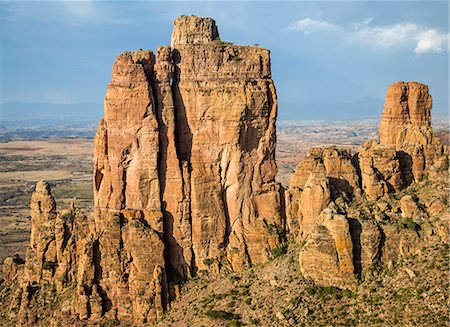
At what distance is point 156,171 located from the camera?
2137 inches

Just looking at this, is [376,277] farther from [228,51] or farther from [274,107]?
[228,51]

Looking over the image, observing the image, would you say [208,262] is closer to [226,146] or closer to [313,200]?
[226,146]

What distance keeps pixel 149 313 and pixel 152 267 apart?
4.39 metres

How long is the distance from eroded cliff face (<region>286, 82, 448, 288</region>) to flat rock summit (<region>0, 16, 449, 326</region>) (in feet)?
0.51

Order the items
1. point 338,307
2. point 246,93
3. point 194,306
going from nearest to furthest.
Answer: point 338,307
point 194,306
point 246,93

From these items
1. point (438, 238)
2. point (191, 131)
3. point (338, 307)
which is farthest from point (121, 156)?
point (438, 238)

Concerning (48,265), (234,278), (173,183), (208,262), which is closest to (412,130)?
(234,278)

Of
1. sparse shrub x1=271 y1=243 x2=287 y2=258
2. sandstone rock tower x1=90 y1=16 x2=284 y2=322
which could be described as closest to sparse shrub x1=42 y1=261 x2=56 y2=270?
sandstone rock tower x1=90 y1=16 x2=284 y2=322

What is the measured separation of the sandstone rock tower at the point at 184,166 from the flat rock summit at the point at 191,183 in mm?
109

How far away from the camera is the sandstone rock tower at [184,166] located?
53.2 meters

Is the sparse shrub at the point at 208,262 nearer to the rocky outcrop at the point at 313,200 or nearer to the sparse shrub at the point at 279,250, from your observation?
the sparse shrub at the point at 279,250

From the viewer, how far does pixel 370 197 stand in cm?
5203

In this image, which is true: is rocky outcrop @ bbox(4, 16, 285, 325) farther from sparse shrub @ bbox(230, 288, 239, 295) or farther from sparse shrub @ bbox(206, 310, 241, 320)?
sparse shrub @ bbox(206, 310, 241, 320)

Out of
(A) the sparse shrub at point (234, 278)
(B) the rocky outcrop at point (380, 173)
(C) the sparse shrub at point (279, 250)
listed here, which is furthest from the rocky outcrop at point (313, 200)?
(A) the sparse shrub at point (234, 278)
